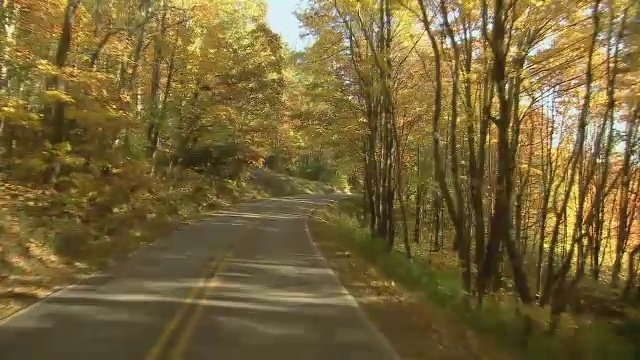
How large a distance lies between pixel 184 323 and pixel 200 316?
53 centimetres

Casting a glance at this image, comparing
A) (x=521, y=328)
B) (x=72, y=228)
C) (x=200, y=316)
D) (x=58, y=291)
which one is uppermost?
(x=72, y=228)

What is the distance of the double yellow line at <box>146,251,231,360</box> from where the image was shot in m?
7.45

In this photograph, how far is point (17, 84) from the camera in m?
22.2

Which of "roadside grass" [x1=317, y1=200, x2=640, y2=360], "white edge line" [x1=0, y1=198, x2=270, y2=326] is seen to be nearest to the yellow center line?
"white edge line" [x1=0, y1=198, x2=270, y2=326]

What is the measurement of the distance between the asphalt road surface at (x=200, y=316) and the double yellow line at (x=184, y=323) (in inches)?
0.6

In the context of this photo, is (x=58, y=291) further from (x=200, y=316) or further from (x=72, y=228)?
(x=72, y=228)

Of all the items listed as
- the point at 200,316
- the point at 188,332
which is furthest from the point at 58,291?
the point at 188,332

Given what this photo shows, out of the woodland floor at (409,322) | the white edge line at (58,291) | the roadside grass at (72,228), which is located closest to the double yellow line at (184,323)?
the white edge line at (58,291)

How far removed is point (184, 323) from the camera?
9.01 m

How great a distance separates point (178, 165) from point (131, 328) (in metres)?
29.6

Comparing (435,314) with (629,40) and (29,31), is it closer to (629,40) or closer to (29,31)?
(629,40)

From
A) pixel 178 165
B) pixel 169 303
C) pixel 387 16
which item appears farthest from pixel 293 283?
pixel 178 165

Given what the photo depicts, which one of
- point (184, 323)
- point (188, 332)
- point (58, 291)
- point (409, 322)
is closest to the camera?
point (188, 332)

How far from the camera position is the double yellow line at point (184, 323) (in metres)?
7.45
